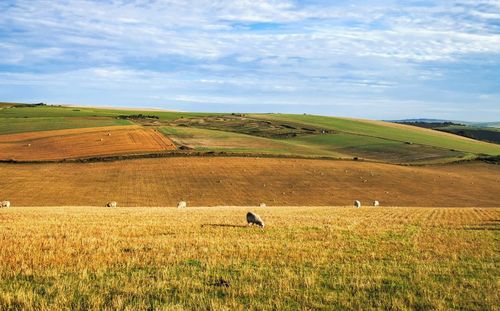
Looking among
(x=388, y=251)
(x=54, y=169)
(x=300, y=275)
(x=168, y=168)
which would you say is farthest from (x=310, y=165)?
(x=300, y=275)

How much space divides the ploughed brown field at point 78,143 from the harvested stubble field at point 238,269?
201ft

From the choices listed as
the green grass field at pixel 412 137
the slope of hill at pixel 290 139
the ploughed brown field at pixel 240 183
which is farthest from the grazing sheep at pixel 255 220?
the green grass field at pixel 412 137

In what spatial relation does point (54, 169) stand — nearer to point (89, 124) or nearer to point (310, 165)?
point (310, 165)

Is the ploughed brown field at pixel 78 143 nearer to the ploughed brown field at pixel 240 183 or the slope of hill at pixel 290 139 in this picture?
the slope of hill at pixel 290 139

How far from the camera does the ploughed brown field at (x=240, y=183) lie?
55.7m

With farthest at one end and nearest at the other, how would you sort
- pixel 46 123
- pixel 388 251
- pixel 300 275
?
pixel 46 123 → pixel 388 251 → pixel 300 275

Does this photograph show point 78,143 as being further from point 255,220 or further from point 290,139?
point 255,220

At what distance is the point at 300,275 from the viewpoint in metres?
12.3

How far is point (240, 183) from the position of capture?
6544 centimetres

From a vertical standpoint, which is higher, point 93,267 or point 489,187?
point 93,267

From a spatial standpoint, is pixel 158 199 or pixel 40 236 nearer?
pixel 40 236

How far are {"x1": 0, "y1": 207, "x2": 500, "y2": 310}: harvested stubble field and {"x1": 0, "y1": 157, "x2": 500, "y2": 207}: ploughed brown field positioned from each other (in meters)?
34.4

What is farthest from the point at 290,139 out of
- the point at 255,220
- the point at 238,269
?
the point at 238,269

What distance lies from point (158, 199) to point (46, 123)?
245ft
